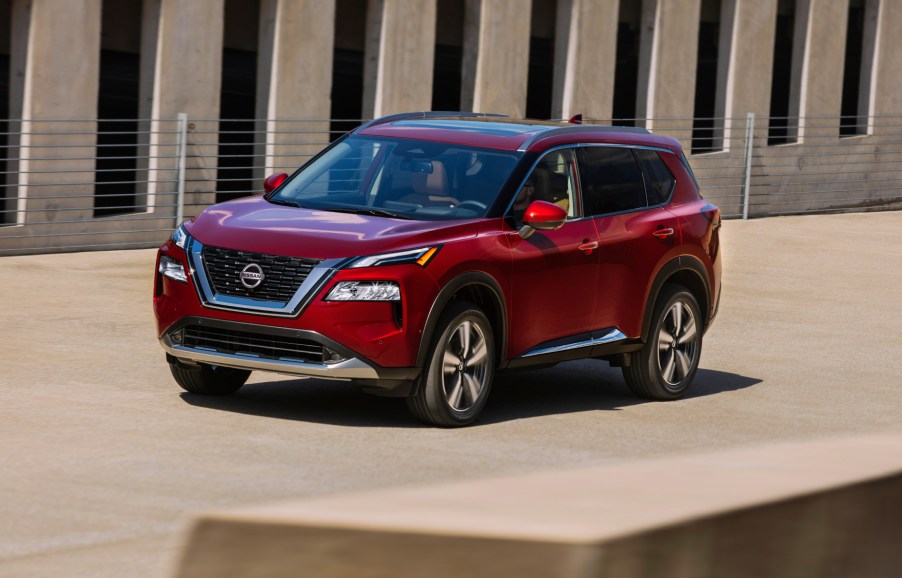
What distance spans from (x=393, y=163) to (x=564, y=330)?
1.44 m

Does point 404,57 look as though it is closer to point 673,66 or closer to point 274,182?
point 673,66

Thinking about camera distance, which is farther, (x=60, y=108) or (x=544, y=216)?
(x=60, y=108)

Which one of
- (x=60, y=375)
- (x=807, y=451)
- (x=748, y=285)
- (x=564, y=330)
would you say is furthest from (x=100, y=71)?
(x=807, y=451)

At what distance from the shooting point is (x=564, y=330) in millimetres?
10570

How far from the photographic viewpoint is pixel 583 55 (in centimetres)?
2647

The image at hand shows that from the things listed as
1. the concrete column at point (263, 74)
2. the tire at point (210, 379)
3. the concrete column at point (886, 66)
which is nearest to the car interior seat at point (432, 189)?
the tire at point (210, 379)

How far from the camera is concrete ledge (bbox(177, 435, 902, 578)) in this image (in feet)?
11.2

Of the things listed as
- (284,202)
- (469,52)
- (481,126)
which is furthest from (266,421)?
→ (469,52)

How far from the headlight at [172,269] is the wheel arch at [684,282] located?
121 inches

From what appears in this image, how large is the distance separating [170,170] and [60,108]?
1.59m

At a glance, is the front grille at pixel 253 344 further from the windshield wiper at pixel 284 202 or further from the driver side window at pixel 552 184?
the driver side window at pixel 552 184

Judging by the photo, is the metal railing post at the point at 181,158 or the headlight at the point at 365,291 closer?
the headlight at the point at 365,291

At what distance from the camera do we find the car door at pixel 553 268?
10172 mm

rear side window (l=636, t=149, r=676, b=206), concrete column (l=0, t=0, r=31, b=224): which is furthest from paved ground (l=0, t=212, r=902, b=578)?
concrete column (l=0, t=0, r=31, b=224)
